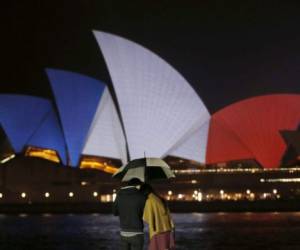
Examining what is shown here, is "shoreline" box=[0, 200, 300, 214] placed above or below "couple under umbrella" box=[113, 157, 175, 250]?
below

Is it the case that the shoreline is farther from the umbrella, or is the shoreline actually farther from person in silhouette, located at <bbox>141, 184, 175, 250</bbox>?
person in silhouette, located at <bbox>141, 184, 175, 250</bbox>

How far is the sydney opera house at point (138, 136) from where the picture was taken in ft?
104

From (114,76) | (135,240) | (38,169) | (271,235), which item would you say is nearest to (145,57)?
(114,76)

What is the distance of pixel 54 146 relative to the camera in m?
36.3

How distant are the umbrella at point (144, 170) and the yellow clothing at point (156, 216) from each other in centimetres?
26

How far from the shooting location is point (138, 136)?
33.3m

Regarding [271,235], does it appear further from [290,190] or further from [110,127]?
[290,190]

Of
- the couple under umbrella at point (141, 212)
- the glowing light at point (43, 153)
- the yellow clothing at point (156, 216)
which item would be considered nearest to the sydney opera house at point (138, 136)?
the glowing light at point (43, 153)

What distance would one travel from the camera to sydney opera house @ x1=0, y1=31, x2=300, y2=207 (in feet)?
104

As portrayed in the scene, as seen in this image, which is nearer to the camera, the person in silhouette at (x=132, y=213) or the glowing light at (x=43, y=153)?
the person in silhouette at (x=132, y=213)

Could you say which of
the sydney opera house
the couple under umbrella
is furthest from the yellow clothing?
the sydney opera house

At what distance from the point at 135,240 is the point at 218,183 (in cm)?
3559

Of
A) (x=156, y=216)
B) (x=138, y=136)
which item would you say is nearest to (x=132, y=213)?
(x=156, y=216)

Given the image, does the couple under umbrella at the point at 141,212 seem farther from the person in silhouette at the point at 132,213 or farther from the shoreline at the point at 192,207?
the shoreline at the point at 192,207
